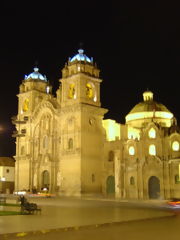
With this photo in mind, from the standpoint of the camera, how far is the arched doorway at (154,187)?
5112 centimetres

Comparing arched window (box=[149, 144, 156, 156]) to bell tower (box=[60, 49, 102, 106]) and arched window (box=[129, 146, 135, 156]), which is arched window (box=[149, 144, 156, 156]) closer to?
arched window (box=[129, 146, 135, 156])

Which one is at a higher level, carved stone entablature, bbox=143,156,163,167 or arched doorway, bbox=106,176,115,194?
carved stone entablature, bbox=143,156,163,167

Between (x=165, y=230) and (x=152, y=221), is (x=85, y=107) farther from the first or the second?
(x=165, y=230)

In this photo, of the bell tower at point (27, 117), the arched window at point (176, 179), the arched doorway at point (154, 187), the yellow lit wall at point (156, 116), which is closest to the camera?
the arched window at point (176, 179)

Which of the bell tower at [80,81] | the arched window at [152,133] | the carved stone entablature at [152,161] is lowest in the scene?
the carved stone entablature at [152,161]

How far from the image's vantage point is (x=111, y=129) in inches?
2418

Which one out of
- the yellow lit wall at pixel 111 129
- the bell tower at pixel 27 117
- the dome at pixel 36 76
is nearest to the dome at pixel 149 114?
the yellow lit wall at pixel 111 129

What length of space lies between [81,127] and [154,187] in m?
14.0

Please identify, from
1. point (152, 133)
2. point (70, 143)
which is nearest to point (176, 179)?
point (152, 133)

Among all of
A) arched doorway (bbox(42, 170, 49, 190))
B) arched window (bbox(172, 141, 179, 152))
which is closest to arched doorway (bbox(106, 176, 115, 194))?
arched window (bbox(172, 141, 179, 152))

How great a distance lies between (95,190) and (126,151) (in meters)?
7.70

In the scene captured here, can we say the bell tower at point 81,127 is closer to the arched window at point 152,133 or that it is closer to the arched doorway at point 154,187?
the arched window at point 152,133

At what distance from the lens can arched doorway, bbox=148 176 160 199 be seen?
2013 inches

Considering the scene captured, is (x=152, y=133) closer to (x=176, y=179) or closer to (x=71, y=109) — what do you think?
(x=176, y=179)
